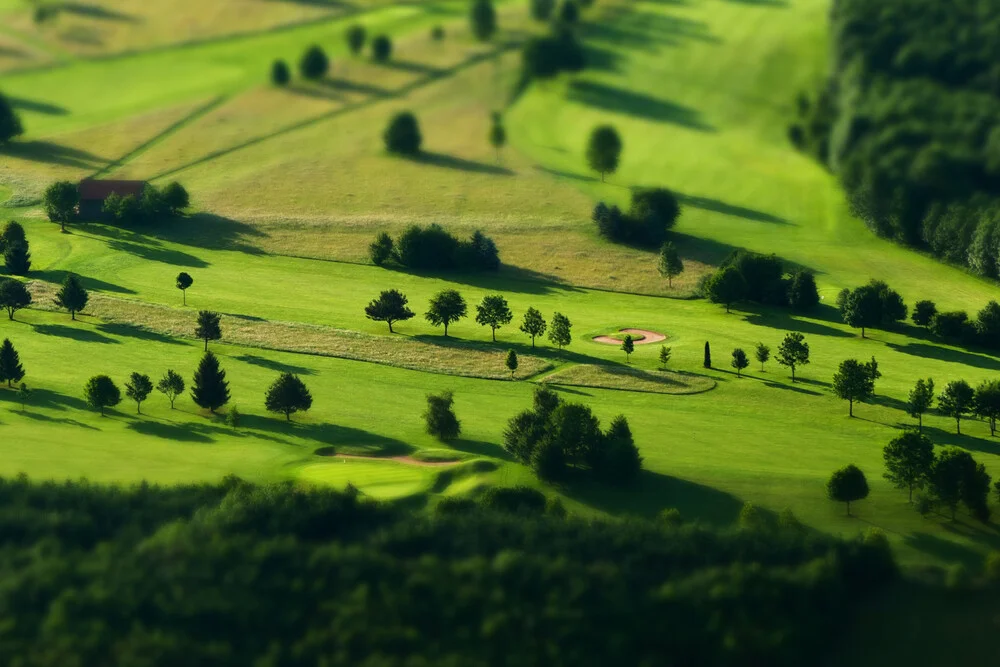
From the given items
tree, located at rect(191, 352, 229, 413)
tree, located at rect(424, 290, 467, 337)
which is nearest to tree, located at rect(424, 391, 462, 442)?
tree, located at rect(191, 352, 229, 413)

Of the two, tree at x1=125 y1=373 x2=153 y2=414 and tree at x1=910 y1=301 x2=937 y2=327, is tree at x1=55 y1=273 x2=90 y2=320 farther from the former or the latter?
tree at x1=910 y1=301 x2=937 y2=327

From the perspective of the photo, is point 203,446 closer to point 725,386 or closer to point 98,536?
point 98,536

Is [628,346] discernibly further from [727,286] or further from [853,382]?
[727,286]

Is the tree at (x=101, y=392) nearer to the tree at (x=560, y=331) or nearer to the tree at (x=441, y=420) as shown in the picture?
the tree at (x=441, y=420)

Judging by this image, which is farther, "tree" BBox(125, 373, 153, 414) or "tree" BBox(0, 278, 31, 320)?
"tree" BBox(0, 278, 31, 320)

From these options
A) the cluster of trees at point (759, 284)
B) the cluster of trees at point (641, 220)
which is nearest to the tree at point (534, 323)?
the cluster of trees at point (759, 284)
